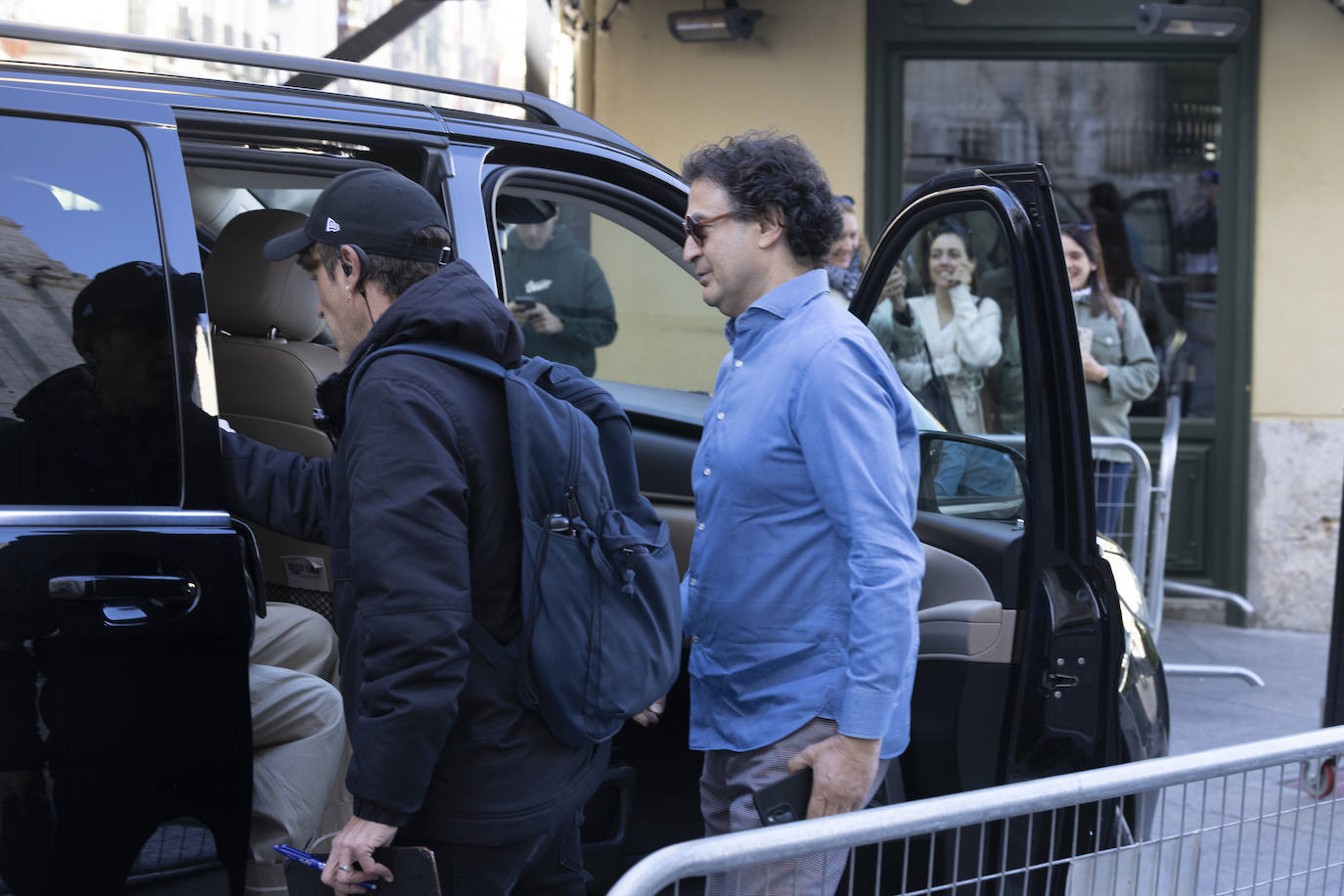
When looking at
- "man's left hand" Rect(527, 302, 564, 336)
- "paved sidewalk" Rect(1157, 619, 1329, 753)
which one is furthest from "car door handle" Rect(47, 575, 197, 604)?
"paved sidewalk" Rect(1157, 619, 1329, 753)

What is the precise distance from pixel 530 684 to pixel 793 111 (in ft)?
19.7

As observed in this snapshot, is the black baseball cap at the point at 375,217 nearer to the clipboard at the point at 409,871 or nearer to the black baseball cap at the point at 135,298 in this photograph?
the black baseball cap at the point at 135,298

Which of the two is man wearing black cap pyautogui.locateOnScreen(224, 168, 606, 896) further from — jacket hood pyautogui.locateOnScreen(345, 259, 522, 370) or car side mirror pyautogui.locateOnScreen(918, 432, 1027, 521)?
car side mirror pyautogui.locateOnScreen(918, 432, 1027, 521)

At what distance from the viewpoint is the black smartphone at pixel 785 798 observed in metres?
2.09

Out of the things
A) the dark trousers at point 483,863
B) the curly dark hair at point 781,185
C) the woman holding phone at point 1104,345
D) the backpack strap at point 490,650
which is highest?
the curly dark hair at point 781,185

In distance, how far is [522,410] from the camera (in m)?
1.90

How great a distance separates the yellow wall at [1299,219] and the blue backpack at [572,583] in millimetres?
6301

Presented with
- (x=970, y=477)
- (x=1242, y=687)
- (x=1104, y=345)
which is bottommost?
(x=1242, y=687)

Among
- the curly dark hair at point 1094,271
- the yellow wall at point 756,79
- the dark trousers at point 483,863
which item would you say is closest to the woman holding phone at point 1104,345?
the curly dark hair at point 1094,271

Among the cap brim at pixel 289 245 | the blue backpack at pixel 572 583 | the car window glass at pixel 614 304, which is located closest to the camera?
the blue backpack at pixel 572 583

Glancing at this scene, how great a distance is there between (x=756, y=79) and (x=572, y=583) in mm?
5972

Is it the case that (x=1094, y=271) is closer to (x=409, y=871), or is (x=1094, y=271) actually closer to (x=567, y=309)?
(x=567, y=309)

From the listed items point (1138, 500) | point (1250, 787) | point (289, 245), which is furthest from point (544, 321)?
point (1138, 500)

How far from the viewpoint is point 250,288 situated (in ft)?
9.76
